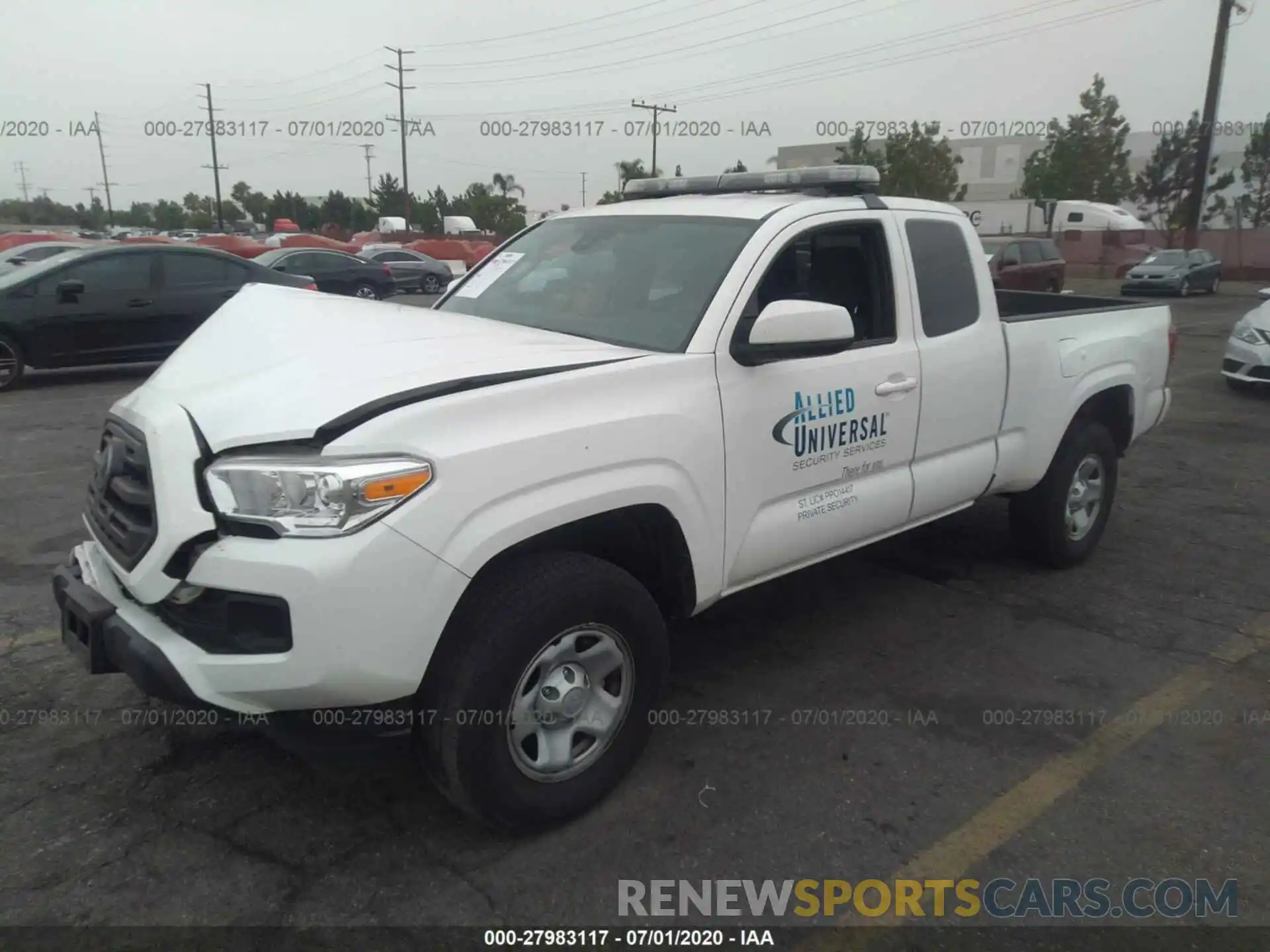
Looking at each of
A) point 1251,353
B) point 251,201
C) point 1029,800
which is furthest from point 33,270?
point 251,201

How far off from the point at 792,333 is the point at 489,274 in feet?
5.38

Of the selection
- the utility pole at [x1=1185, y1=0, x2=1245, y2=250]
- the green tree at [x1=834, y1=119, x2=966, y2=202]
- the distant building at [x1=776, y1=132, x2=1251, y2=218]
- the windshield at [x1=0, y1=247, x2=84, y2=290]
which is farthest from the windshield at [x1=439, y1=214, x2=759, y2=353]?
the distant building at [x1=776, y1=132, x2=1251, y2=218]

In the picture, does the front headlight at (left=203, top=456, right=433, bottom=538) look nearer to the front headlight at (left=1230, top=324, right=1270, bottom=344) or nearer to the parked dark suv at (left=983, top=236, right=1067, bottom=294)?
the front headlight at (left=1230, top=324, right=1270, bottom=344)

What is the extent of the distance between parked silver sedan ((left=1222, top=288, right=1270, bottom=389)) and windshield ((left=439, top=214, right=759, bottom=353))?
31.1ft

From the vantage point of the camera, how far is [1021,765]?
3.39 meters

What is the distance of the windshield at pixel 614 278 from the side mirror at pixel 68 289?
7.95 metres

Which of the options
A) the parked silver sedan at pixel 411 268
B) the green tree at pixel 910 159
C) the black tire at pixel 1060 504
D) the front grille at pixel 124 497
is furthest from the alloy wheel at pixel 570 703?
the green tree at pixel 910 159

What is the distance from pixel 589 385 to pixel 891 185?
41.4m

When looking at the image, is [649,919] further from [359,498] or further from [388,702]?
[359,498]

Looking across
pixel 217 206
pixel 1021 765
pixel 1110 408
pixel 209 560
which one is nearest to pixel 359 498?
pixel 209 560

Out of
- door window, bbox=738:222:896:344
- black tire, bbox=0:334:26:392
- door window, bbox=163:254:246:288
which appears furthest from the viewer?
door window, bbox=163:254:246:288

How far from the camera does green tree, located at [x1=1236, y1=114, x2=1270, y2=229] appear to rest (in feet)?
147

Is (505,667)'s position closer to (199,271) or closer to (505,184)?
(199,271)

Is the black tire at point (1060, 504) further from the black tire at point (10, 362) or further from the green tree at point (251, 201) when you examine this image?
the green tree at point (251, 201)
